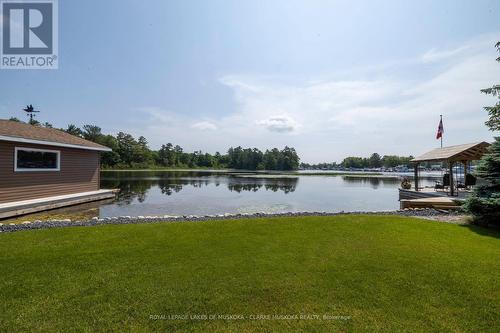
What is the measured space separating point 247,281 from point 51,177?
12.1m

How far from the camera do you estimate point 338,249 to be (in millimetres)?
4641

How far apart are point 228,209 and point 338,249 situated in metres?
7.71

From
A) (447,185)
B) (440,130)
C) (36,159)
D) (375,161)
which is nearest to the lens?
(36,159)

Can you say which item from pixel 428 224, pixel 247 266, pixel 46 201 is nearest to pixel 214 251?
pixel 247 266

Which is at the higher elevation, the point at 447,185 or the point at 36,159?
the point at 36,159

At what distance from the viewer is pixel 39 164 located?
36.1 ft

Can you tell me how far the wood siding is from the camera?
9422mm

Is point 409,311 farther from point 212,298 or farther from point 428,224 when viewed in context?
point 428,224

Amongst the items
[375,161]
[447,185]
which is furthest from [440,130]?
[375,161]

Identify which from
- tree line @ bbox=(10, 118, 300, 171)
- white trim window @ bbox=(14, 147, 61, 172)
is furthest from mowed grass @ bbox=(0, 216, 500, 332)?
tree line @ bbox=(10, 118, 300, 171)

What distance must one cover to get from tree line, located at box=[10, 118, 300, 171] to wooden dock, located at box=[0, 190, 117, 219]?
42089 mm

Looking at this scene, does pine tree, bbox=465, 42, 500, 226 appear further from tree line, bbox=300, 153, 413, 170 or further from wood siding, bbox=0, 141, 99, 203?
tree line, bbox=300, 153, 413, 170

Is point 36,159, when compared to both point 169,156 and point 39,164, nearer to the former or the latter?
point 39,164

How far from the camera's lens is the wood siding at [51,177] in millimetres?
9422
